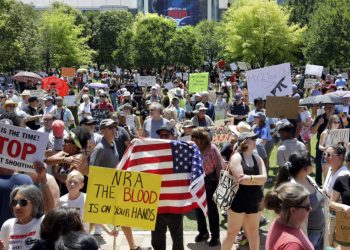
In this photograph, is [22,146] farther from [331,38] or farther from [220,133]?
[331,38]

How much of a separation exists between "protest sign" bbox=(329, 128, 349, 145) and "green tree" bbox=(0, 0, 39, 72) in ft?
83.2

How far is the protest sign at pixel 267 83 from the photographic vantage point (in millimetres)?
13727

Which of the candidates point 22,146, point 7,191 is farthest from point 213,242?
point 7,191

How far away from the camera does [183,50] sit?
47688 mm

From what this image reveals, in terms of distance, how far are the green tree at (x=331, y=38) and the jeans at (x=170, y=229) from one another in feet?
112

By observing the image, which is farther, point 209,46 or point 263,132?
point 209,46

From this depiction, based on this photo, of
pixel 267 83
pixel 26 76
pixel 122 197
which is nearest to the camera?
pixel 122 197

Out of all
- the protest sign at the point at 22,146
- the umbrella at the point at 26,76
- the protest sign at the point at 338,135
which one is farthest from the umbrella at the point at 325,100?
the umbrella at the point at 26,76

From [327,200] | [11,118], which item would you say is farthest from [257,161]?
[11,118]

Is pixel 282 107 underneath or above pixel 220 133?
above

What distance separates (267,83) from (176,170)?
753 cm

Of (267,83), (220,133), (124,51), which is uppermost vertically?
(124,51)

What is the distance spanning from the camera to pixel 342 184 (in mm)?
6277

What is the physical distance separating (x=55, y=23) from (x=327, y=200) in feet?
151
